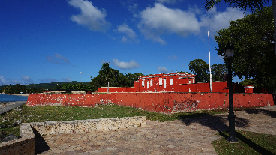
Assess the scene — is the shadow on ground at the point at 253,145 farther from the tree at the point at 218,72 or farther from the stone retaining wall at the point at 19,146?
the tree at the point at 218,72

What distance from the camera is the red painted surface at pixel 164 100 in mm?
15148

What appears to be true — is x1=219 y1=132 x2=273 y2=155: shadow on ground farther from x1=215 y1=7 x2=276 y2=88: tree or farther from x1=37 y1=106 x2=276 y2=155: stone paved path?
x1=215 y1=7 x2=276 y2=88: tree

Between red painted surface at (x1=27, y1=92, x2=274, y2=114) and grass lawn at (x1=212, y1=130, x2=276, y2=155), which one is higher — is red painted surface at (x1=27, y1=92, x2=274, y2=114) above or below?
above

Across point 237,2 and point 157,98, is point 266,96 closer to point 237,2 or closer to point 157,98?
point 157,98

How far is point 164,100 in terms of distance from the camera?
1514cm

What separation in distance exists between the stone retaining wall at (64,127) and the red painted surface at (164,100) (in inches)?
224

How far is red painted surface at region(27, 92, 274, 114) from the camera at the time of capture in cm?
1515

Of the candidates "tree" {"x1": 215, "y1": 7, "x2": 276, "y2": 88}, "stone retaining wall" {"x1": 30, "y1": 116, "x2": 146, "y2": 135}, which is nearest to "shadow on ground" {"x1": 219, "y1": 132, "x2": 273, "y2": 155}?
"stone retaining wall" {"x1": 30, "y1": 116, "x2": 146, "y2": 135}

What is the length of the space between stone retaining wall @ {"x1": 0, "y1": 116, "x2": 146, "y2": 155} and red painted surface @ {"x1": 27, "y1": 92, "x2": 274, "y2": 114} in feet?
18.7

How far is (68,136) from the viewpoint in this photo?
24.5ft

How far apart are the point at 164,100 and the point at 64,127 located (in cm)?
881

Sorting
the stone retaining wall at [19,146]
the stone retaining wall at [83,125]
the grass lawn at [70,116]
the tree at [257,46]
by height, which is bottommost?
the grass lawn at [70,116]

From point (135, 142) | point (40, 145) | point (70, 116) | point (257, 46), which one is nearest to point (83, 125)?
point (40, 145)

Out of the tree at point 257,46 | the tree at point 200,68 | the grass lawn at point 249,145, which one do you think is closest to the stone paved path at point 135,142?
the grass lawn at point 249,145
